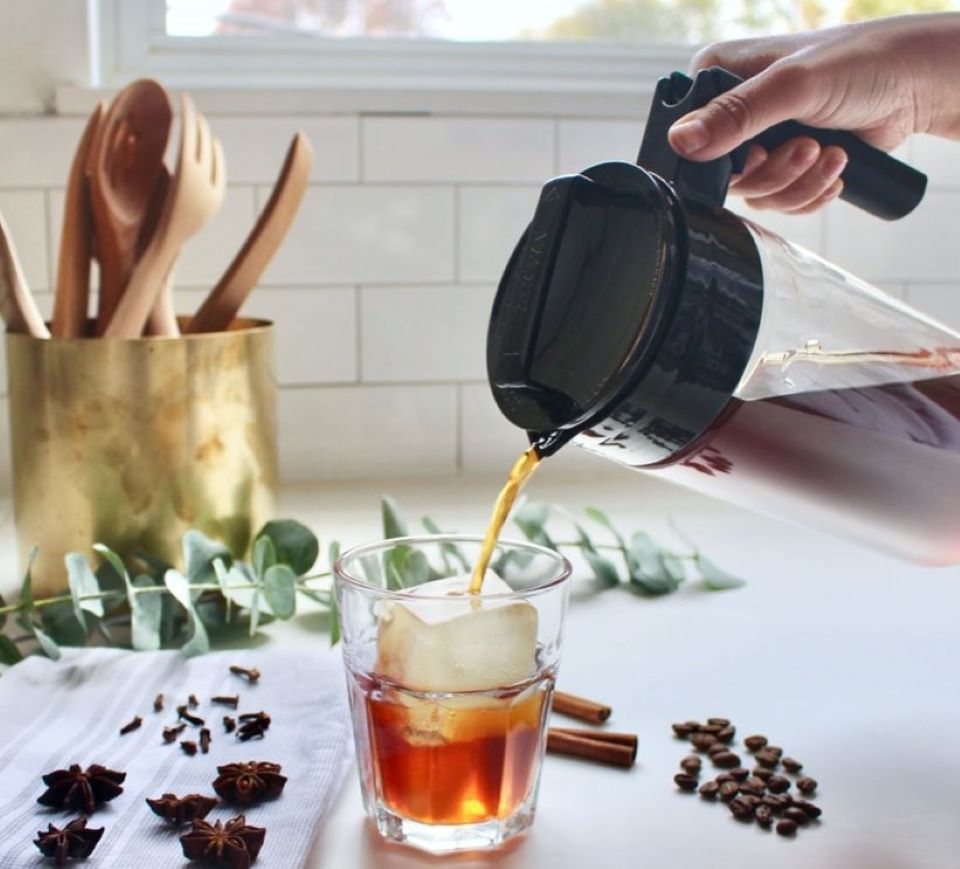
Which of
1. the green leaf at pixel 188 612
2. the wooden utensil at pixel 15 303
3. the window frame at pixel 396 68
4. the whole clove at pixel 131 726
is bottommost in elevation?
the whole clove at pixel 131 726

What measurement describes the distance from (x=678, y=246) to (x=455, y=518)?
2.17 ft

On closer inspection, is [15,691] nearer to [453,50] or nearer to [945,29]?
[945,29]

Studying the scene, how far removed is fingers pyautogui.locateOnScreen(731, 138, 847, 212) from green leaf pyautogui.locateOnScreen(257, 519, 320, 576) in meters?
0.41

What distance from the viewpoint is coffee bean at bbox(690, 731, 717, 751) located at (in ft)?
2.41

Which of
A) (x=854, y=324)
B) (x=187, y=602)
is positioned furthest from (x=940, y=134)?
(x=187, y=602)

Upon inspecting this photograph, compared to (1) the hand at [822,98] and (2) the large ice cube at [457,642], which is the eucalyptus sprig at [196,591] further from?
(1) the hand at [822,98]

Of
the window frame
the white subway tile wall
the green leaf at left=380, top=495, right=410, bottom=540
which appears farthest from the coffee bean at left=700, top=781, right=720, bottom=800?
the window frame

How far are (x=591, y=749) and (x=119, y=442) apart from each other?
0.42 metres

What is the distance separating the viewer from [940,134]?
3.43 feet

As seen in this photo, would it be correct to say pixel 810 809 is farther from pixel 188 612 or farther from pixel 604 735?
pixel 188 612

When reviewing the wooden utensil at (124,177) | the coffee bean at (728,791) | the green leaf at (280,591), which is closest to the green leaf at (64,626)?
the green leaf at (280,591)

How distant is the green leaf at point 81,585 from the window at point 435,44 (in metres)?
0.63

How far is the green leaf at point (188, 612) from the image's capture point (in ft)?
2.80

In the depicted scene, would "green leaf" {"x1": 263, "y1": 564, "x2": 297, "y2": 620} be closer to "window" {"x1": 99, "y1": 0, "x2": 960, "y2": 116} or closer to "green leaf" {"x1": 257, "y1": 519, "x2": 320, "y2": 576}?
"green leaf" {"x1": 257, "y1": 519, "x2": 320, "y2": 576}
